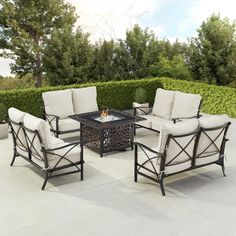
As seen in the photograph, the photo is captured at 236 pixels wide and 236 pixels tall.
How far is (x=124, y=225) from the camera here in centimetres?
577

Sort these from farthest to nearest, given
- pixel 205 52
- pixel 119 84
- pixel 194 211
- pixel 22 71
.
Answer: pixel 22 71
pixel 205 52
pixel 119 84
pixel 194 211

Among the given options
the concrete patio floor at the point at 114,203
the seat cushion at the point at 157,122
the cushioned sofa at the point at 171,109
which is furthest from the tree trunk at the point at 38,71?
the concrete patio floor at the point at 114,203

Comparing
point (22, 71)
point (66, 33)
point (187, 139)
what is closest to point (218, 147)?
point (187, 139)

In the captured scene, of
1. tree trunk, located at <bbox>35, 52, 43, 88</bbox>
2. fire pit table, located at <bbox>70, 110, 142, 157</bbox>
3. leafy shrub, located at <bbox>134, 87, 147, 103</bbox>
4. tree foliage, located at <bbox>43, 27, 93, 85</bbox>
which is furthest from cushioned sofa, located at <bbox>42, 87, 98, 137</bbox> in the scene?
tree trunk, located at <bbox>35, 52, 43, 88</bbox>

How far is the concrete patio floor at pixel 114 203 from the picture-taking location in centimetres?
570

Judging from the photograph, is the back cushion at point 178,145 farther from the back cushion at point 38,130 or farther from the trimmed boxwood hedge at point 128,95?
the trimmed boxwood hedge at point 128,95

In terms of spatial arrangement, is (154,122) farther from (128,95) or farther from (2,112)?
(128,95)

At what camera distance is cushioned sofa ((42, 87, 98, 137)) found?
9.92 metres

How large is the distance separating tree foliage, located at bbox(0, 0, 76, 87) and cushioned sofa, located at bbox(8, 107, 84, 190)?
46.6 feet

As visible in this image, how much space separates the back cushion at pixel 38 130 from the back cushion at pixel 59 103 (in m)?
2.96

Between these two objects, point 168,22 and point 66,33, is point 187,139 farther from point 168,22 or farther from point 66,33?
point 168,22

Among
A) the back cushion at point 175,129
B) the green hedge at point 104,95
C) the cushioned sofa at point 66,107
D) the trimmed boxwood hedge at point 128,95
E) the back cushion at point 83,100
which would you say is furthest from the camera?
the trimmed boxwood hedge at point 128,95

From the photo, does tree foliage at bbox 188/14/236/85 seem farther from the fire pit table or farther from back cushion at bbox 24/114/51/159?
back cushion at bbox 24/114/51/159

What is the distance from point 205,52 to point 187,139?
10708 mm
